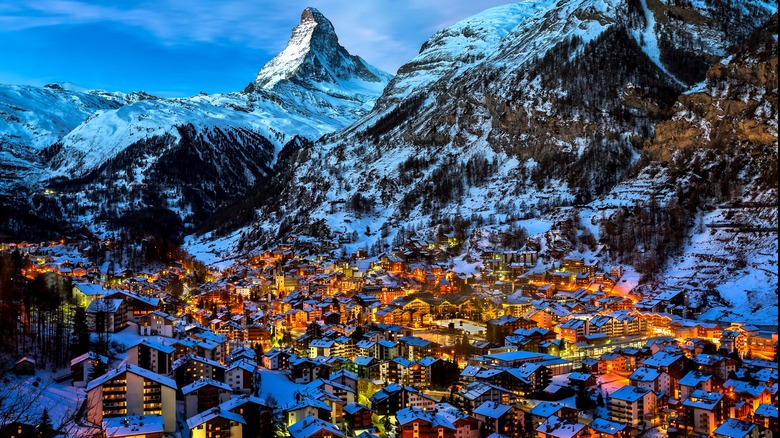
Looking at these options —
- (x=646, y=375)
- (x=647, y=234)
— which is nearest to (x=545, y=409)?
(x=646, y=375)

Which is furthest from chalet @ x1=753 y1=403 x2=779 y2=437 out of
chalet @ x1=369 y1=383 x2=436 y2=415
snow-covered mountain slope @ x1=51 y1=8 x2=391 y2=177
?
snow-covered mountain slope @ x1=51 y1=8 x2=391 y2=177

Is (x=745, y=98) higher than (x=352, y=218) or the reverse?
higher

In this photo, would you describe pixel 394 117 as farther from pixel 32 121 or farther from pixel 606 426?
pixel 32 121

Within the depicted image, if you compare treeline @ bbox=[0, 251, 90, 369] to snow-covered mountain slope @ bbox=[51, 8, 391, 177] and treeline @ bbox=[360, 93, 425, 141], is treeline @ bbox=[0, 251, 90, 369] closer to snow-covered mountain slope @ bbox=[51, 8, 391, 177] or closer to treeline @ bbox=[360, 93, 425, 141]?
treeline @ bbox=[360, 93, 425, 141]

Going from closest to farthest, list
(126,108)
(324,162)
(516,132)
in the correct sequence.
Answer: (516,132) → (324,162) → (126,108)

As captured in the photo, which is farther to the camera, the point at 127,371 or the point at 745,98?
the point at 745,98

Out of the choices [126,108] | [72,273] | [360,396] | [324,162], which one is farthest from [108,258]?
[126,108]

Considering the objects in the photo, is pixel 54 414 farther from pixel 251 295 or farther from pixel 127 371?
pixel 251 295
